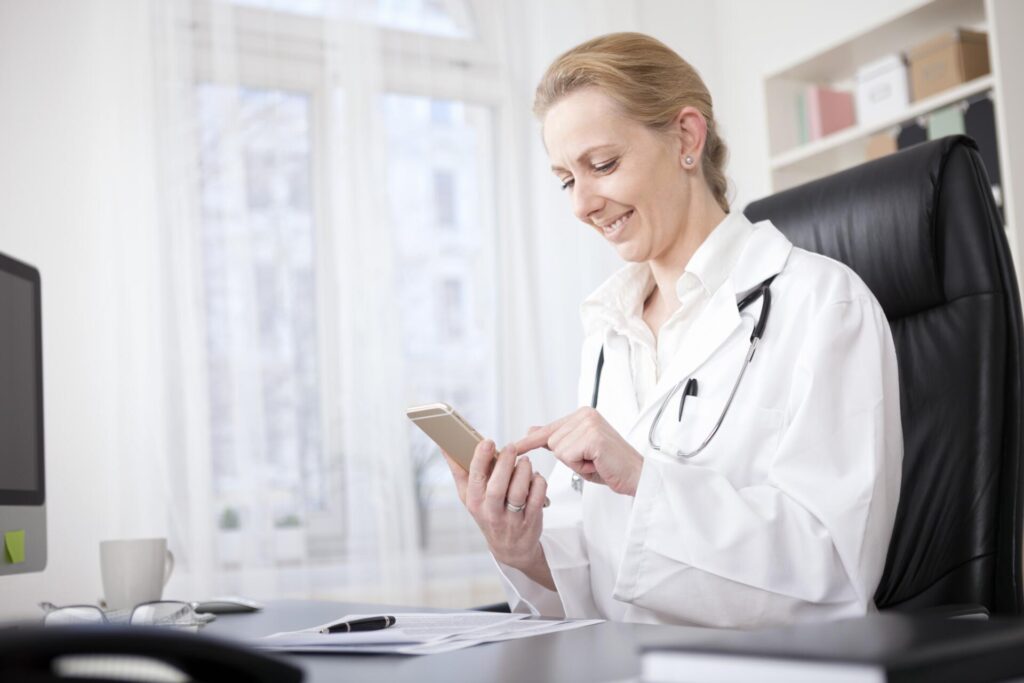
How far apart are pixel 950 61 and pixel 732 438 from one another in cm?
208

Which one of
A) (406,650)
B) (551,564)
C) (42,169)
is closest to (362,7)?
(42,169)

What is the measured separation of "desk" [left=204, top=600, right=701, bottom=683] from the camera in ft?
2.28

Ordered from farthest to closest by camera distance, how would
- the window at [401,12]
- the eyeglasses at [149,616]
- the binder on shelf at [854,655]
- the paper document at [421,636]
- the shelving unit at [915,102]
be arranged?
the window at [401,12], the shelving unit at [915,102], the eyeglasses at [149,616], the paper document at [421,636], the binder on shelf at [854,655]

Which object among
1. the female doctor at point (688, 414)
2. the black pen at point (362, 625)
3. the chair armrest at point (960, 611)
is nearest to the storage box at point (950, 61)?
the female doctor at point (688, 414)

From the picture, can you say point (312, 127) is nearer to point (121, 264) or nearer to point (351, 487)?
point (121, 264)

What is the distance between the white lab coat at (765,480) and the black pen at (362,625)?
11.3 inches

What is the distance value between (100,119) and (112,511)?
1.03 m

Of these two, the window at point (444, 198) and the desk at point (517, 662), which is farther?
the window at point (444, 198)

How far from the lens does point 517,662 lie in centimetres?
75

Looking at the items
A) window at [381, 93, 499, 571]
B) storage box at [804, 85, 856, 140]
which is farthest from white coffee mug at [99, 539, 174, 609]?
storage box at [804, 85, 856, 140]

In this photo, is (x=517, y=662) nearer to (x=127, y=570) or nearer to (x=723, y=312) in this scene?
(x=723, y=312)

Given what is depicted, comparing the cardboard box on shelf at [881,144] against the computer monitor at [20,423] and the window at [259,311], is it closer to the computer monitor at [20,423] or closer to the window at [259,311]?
the window at [259,311]

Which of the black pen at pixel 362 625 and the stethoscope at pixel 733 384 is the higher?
the stethoscope at pixel 733 384

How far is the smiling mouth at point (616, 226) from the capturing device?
1519 mm
